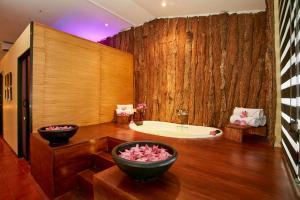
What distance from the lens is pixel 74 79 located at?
2.74 meters

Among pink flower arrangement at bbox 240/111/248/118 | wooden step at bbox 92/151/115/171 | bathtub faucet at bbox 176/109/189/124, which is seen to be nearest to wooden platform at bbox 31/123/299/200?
wooden step at bbox 92/151/115/171

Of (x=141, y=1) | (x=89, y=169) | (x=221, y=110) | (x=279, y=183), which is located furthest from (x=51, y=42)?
(x=279, y=183)

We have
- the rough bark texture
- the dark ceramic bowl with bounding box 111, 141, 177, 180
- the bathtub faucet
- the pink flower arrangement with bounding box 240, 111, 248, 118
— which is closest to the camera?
the dark ceramic bowl with bounding box 111, 141, 177, 180

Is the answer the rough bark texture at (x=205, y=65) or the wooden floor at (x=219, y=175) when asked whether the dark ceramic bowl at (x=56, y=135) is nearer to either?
the wooden floor at (x=219, y=175)

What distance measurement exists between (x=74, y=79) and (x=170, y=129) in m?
1.92

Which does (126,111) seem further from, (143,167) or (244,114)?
(143,167)

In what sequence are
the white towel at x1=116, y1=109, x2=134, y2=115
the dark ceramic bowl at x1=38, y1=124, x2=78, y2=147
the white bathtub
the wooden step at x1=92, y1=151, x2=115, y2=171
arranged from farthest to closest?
the white towel at x1=116, y1=109, x2=134, y2=115
the white bathtub
the wooden step at x1=92, y1=151, x2=115, y2=171
the dark ceramic bowl at x1=38, y1=124, x2=78, y2=147

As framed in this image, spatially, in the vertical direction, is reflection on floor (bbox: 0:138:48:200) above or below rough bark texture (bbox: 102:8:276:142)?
below

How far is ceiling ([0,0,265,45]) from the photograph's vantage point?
A: 2538mm

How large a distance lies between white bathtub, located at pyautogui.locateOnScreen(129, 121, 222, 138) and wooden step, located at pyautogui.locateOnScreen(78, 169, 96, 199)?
1.04 meters

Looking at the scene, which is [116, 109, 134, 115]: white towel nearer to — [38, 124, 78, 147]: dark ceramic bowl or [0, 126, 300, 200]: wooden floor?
[0, 126, 300, 200]: wooden floor

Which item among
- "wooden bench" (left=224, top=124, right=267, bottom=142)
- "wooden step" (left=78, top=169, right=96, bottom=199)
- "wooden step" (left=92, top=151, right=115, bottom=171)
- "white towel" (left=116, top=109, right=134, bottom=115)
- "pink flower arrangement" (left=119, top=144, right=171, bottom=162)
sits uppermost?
"white towel" (left=116, top=109, right=134, bottom=115)

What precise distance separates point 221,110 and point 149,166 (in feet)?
7.18

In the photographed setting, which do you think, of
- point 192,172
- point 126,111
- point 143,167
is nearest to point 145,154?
point 143,167
